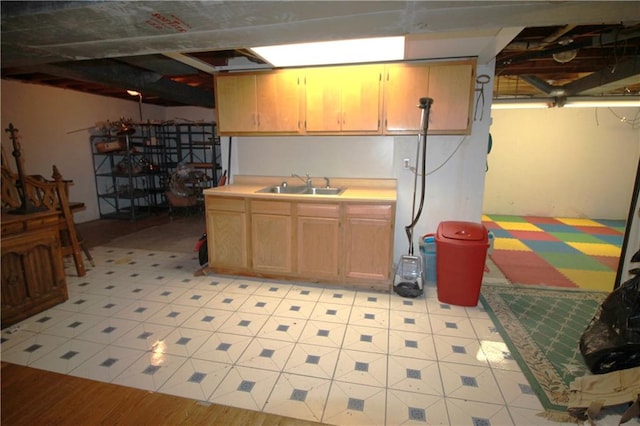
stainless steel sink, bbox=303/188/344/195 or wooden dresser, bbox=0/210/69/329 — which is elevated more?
stainless steel sink, bbox=303/188/344/195

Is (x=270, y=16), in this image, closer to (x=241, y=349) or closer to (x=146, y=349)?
(x=241, y=349)

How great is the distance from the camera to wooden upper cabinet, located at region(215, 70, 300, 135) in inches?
142

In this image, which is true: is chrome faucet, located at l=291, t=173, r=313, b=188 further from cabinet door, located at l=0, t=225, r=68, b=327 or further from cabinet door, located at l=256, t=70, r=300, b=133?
cabinet door, located at l=0, t=225, r=68, b=327

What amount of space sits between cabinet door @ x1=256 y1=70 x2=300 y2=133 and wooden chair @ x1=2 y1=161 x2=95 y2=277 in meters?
2.22

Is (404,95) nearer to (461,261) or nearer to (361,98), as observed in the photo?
(361,98)

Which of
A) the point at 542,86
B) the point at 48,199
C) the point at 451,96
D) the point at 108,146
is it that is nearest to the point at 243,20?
the point at 451,96

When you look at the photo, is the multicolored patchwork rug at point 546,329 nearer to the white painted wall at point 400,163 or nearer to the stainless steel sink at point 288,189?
the white painted wall at point 400,163

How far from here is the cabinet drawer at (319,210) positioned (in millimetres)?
3305

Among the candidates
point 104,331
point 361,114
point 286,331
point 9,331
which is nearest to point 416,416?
point 286,331

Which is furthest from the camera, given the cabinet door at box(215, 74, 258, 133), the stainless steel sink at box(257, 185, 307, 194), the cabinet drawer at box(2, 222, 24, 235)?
the stainless steel sink at box(257, 185, 307, 194)

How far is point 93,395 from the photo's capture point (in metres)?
1.95

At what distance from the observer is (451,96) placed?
10.6ft

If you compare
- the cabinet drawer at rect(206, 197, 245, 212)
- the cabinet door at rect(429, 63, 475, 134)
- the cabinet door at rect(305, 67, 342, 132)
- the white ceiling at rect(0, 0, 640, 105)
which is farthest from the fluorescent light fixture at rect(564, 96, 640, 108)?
the cabinet drawer at rect(206, 197, 245, 212)

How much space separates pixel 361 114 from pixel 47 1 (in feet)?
8.57
